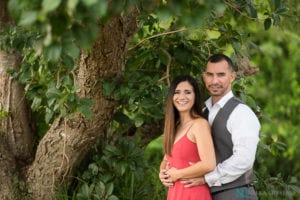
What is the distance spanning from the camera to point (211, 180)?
9.49 feet

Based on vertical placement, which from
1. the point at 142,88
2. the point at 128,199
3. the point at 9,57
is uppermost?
the point at 9,57

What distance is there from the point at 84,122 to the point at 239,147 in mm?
1340

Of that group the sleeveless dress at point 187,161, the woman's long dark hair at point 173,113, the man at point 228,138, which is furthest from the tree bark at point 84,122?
the sleeveless dress at point 187,161

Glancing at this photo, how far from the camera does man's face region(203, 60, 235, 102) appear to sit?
2979 mm

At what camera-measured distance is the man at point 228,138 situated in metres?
2.80

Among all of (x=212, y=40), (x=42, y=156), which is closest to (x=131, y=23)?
(x=212, y=40)

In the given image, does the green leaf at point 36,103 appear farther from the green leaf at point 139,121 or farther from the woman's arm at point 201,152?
the woman's arm at point 201,152

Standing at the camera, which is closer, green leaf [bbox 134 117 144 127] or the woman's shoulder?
the woman's shoulder

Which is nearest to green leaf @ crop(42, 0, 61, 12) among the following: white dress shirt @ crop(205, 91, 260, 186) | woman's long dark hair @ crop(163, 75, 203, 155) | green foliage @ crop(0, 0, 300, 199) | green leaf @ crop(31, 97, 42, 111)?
green foliage @ crop(0, 0, 300, 199)

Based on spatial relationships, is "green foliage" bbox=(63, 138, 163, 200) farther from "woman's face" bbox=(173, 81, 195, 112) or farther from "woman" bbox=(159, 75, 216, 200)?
"woman's face" bbox=(173, 81, 195, 112)

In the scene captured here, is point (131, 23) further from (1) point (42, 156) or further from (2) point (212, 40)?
(1) point (42, 156)

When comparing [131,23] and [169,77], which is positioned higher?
[131,23]

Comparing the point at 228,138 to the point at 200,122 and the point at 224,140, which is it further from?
the point at 200,122

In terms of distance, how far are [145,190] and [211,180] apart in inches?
67.4
